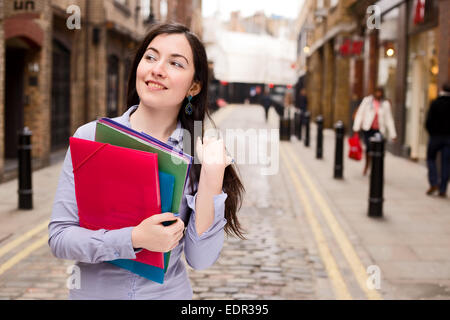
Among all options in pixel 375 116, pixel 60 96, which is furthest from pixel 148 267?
pixel 60 96

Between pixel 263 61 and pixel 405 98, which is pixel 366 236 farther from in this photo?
pixel 263 61

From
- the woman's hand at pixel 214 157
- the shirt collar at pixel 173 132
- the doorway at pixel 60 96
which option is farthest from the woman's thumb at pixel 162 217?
the doorway at pixel 60 96

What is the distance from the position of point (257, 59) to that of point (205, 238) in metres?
72.0

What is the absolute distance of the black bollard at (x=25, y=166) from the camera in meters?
8.31

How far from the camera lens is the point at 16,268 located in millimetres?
5684

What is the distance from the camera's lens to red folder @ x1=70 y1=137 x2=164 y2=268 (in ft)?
5.48

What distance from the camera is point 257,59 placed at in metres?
72.9

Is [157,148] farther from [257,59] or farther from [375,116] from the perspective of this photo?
[257,59]

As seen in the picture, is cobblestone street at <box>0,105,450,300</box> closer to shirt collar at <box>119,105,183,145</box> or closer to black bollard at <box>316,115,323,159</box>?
shirt collar at <box>119,105,183,145</box>

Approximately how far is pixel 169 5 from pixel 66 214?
31.6m

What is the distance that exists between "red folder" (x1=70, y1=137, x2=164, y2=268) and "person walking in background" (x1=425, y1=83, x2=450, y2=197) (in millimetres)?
9080

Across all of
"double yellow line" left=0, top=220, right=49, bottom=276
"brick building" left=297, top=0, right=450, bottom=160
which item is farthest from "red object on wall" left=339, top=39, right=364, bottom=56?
"double yellow line" left=0, top=220, right=49, bottom=276

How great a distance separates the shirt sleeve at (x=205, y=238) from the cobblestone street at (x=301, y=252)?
3.02 m
